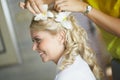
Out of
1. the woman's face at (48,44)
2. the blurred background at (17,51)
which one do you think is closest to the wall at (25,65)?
the blurred background at (17,51)

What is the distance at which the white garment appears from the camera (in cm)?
104

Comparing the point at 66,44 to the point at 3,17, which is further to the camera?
the point at 3,17

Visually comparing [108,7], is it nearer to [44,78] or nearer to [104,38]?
[104,38]

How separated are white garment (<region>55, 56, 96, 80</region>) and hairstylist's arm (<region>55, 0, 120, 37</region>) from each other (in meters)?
0.16

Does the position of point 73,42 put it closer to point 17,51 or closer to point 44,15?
point 44,15

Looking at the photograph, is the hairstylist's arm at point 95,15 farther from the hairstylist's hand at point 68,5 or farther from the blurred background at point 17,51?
the blurred background at point 17,51

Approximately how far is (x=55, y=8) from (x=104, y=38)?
11.9 inches

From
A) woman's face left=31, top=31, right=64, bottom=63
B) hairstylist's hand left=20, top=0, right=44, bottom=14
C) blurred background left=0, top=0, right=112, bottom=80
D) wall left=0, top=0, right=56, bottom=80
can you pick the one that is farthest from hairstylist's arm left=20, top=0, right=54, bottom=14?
wall left=0, top=0, right=56, bottom=80

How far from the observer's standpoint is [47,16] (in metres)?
0.99

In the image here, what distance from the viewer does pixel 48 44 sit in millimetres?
1069

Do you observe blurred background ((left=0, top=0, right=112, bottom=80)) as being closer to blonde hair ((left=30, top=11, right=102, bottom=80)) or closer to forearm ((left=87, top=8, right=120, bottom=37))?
blonde hair ((left=30, top=11, right=102, bottom=80))

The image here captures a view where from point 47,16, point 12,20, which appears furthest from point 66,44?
point 12,20

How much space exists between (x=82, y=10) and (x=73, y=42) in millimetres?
155

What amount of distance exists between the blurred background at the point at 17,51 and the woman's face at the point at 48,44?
0.39 meters
